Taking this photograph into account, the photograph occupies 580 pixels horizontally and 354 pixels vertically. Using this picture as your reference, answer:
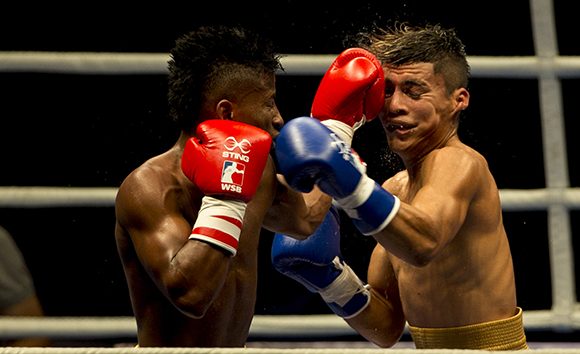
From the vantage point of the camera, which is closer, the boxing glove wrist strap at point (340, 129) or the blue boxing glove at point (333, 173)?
the blue boxing glove at point (333, 173)

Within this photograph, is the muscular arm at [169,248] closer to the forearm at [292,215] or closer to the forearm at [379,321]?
the forearm at [292,215]

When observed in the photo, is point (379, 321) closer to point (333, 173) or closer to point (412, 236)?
point (412, 236)

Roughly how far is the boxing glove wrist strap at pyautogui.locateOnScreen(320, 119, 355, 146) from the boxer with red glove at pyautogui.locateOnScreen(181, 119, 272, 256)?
25cm

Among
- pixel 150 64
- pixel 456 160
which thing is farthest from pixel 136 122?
pixel 456 160

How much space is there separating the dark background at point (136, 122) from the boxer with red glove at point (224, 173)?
0.98m

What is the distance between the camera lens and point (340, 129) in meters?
2.03

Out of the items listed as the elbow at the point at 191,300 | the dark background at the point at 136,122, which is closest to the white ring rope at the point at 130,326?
the dark background at the point at 136,122

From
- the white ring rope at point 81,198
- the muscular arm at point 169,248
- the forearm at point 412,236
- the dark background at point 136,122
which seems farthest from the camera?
the dark background at point 136,122

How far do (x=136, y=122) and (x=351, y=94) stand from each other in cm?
99

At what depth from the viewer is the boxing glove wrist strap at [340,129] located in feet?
6.63

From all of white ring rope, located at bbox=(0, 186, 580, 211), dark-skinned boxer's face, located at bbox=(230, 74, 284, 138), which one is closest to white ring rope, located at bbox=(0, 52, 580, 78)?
white ring rope, located at bbox=(0, 186, 580, 211)

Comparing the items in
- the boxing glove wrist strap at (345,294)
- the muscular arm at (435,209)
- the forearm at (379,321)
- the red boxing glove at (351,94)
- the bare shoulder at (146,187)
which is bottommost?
the forearm at (379,321)

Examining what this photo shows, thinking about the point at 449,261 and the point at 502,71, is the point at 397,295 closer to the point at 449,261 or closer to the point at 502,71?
the point at 449,261

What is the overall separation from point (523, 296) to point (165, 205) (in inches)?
59.1
